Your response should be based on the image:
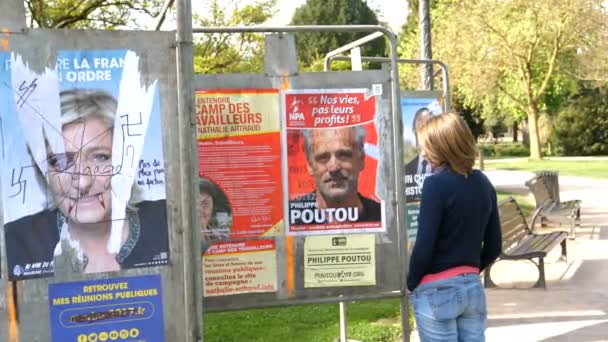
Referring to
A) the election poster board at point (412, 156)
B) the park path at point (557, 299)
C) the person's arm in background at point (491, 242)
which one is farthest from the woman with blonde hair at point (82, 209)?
the park path at point (557, 299)

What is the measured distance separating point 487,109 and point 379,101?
43833 millimetres

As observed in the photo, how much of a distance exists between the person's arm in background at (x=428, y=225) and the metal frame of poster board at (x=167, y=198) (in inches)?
39.9

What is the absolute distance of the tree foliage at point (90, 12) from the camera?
20.1m

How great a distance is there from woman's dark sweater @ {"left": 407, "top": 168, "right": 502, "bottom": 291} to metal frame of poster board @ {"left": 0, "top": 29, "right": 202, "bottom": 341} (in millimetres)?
1024

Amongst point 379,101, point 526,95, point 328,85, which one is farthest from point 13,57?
point 526,95

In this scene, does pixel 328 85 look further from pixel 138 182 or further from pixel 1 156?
pixel 1 156

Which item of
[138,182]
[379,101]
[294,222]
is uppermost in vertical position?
[379,101]

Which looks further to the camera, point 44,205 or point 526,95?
point 526,95

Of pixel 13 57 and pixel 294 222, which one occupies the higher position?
pixel 13 57

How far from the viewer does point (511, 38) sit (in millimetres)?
41812

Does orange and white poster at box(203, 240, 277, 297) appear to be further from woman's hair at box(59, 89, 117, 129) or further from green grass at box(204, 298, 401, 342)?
green grass at box(204, 298, 401, 342)

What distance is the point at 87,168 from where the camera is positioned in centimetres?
376

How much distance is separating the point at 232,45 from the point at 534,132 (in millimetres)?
29254

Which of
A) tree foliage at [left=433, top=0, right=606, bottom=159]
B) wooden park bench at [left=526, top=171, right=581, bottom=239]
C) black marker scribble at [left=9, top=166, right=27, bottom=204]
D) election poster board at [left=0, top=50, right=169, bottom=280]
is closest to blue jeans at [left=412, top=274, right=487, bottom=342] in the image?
election poster board at [left=0, top=50, right=169, bottom=280]
